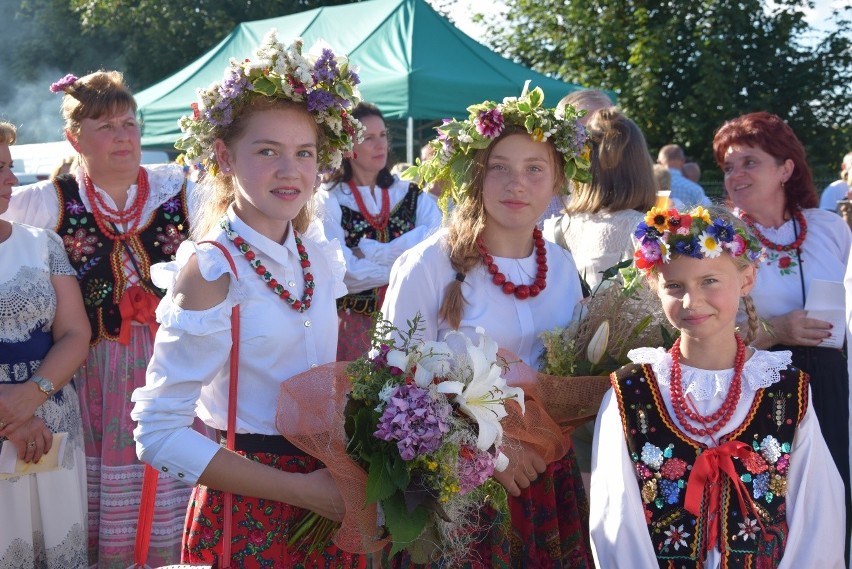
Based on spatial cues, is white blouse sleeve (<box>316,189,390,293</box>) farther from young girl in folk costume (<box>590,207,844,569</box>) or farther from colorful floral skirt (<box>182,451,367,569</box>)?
colorful floral skirt (<box>182,451,367,569</box>)

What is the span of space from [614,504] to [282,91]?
4.97ft

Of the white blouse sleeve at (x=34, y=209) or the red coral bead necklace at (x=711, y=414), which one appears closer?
the red coral bead necklace at (x=711, y=414)

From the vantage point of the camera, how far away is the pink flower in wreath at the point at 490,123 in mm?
3193

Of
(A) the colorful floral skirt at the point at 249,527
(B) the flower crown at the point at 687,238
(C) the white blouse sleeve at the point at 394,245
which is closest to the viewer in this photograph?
(A) the colorful floral skirt at the point at 249,527

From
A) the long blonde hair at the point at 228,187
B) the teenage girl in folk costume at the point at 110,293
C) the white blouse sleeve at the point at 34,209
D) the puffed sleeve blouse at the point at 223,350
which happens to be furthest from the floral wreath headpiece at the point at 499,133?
the white blouse sleeve at the point at 34,209

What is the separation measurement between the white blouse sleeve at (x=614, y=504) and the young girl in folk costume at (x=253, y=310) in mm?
747

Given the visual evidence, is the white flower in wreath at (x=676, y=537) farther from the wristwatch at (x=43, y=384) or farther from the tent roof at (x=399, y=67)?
the tent roof at (x=399, y=67)

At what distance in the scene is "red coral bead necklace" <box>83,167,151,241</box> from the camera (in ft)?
13.1

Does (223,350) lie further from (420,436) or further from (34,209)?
(34,209)

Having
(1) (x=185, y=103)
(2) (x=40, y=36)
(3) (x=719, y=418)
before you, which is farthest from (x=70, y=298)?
(2) (x=40, y=36)

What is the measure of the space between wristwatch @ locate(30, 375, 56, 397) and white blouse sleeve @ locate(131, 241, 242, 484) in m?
1.29

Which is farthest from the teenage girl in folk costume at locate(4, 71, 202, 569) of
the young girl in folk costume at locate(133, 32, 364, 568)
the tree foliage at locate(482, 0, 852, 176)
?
the tree foliage at locate(482, 0, 852, 176)

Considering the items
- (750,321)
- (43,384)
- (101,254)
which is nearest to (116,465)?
(43,384)

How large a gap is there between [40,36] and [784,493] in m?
30.2
